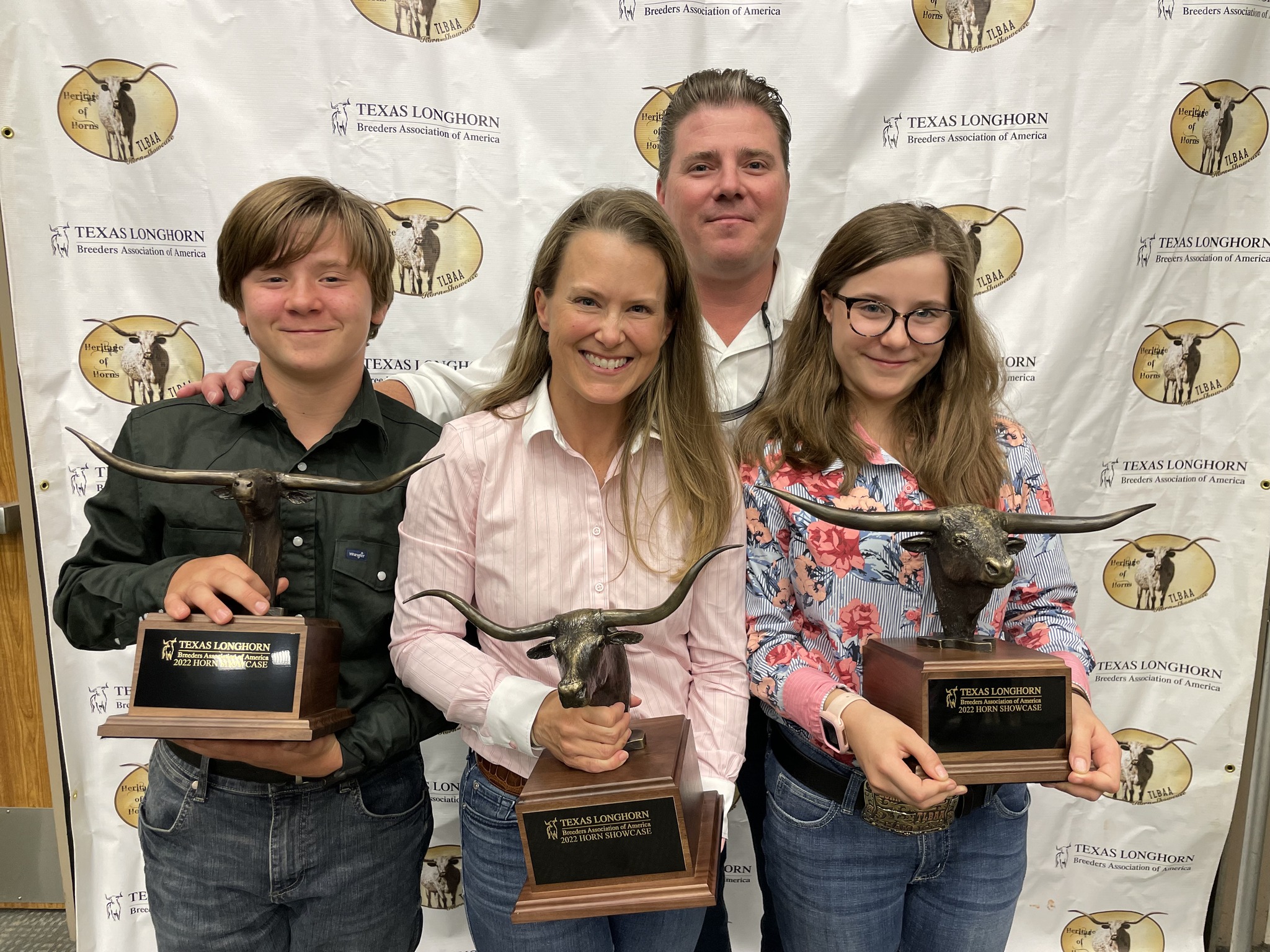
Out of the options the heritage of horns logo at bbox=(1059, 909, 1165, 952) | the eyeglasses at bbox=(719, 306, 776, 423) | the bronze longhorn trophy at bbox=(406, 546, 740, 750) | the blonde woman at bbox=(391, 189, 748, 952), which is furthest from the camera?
the heritage of horns logo at bbox=(1059, 909, 1165, 952)

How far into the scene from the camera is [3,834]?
296 cm

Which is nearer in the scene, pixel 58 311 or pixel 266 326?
pixel 266 326

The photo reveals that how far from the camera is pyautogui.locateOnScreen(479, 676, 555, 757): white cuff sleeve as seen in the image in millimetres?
1418

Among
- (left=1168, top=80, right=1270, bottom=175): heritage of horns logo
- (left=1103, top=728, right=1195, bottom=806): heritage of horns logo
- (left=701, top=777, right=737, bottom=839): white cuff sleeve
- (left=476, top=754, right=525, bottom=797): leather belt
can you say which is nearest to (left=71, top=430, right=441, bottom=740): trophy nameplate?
(left=476, top=754, right=525, bottom=797): leather belt

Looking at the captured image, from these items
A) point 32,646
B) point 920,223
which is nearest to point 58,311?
point 32,646

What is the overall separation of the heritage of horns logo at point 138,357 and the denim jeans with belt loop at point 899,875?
7.38 ft

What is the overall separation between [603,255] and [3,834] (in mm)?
3171

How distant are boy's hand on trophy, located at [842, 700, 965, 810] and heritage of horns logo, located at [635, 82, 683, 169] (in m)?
1.85

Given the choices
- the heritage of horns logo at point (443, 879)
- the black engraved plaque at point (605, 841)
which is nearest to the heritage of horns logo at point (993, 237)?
the black engraved plaque at point (605, 841)

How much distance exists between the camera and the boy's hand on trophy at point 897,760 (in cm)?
131

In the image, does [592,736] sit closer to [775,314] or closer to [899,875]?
[899,875]

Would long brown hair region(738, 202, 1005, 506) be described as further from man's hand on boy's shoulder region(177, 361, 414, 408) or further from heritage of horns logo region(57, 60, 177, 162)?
heritage of horns logo region(57, 60, 177, 162)

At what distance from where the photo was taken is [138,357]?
2588mm

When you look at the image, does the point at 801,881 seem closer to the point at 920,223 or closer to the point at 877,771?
the point at 877,771
